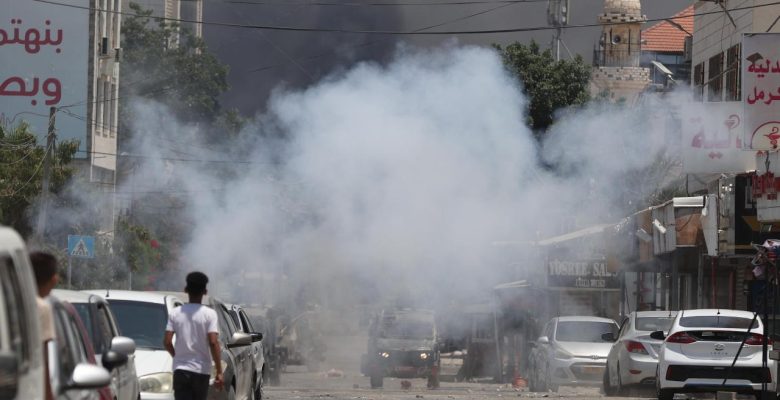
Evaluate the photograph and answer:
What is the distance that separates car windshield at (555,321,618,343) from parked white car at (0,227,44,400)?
66.2ft

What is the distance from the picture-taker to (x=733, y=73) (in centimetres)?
3459

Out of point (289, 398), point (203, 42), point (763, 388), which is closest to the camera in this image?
point (763, 388)

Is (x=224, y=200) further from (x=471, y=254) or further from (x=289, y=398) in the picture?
(x=289, y=398)

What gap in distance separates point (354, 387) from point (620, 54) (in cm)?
6383

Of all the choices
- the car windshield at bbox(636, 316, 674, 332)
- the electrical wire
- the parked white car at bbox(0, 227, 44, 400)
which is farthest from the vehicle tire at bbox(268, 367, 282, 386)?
the parked white car at bbox(0, 227, 44, 400)

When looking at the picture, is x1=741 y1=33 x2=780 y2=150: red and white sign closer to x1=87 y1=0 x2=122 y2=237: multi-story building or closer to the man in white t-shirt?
the man in white t-shirt

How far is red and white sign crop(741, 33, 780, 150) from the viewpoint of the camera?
23344 mm

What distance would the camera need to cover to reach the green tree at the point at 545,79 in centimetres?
4988

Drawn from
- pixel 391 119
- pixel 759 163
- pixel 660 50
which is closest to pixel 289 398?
pixel 759 163

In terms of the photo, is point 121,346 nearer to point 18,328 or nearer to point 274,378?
point 18,328

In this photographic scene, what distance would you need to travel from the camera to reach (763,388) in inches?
722

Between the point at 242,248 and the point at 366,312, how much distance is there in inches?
453

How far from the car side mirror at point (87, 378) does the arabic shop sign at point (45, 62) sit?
1514 inches

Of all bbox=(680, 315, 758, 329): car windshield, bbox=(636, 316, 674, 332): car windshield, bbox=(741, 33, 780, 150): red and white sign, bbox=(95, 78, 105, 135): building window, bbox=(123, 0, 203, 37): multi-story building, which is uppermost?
bbox=(123, 0, 203, 37): multi-story building
